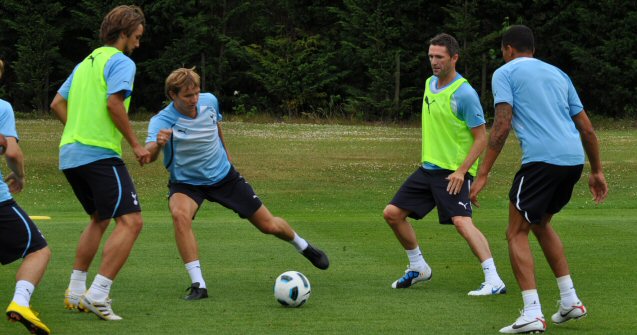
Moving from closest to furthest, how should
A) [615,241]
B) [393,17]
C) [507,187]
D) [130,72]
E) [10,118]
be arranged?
[10,118] → [130,72] → [615,241] → [507,187] → [393,17]

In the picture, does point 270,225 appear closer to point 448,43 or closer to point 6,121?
point 448,43

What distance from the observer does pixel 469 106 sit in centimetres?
933

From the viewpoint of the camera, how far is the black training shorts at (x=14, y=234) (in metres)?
7.25

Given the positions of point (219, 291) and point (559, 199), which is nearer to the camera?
point (559, 199)

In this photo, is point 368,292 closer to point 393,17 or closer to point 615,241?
point 615,241

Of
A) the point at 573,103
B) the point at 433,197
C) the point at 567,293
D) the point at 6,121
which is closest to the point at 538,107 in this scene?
the point at 573,103

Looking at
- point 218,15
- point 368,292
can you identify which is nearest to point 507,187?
point 368,292

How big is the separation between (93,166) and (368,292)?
2.54 metres

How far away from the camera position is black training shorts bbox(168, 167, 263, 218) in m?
9.27

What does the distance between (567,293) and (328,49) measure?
1740 inches

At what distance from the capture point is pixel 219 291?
30.4 ft

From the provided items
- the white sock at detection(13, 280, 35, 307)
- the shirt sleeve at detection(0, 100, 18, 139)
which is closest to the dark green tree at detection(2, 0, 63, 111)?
the shirt sleeve at detection(0, 100, 18, 139)

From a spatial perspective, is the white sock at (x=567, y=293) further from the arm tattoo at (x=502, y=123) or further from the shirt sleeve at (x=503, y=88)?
the shirt sleeve at (x=503, y=88)

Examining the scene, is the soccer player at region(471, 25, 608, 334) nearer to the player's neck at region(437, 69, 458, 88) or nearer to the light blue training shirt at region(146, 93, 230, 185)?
the player's neck at region(437, 69, 458, 88)
